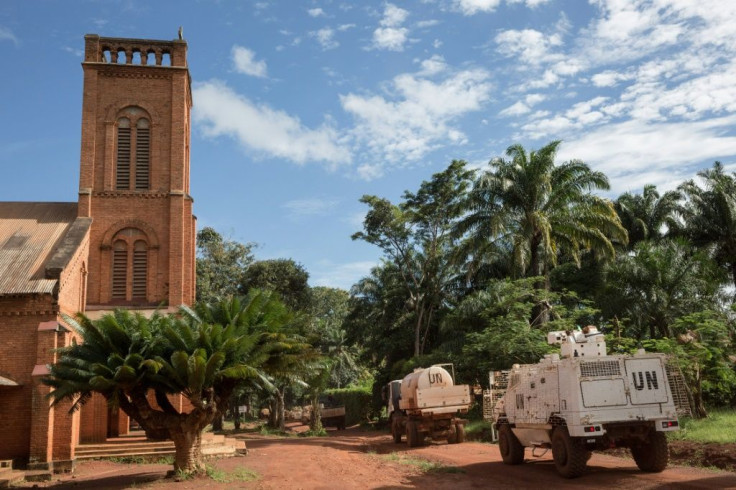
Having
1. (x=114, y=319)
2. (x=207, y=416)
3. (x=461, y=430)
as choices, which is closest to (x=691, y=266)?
(x=461, y=430)

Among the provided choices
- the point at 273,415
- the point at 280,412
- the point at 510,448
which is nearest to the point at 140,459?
the point at 510,448

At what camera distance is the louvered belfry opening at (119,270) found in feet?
84.7

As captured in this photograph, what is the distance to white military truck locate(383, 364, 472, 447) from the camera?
22.7 metres

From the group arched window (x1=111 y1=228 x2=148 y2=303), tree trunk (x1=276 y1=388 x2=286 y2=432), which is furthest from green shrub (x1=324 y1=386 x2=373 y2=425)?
arched window (x1=111 y1=228 x2=148 y2=303)

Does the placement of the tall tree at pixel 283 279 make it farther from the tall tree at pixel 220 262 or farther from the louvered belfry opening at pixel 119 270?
the louvered belfry opening at pixel 119 270

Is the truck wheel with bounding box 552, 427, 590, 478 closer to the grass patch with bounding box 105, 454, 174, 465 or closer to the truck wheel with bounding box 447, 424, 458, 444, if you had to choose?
the truck wheel with bounding box 447, 424, 458, 444

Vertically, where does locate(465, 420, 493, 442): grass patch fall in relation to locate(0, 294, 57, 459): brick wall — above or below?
below

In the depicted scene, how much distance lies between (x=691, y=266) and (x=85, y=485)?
73.6ft

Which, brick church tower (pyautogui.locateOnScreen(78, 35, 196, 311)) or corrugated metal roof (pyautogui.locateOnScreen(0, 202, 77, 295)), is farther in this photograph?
brick church tower (pyautogui.locateOnScreen(78, 35, 196, 311))

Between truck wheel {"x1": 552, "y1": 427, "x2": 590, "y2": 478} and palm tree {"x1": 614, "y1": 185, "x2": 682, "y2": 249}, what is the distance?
28.4 meters

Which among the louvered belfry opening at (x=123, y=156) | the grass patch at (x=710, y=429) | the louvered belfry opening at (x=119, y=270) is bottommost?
the grass patch at (x=710, y=429)

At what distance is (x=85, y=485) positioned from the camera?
1572 cm

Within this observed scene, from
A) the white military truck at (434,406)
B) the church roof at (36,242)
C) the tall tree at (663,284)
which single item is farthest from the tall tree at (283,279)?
the tall tree at (663,284)

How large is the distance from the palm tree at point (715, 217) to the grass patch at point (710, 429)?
19654 mm
